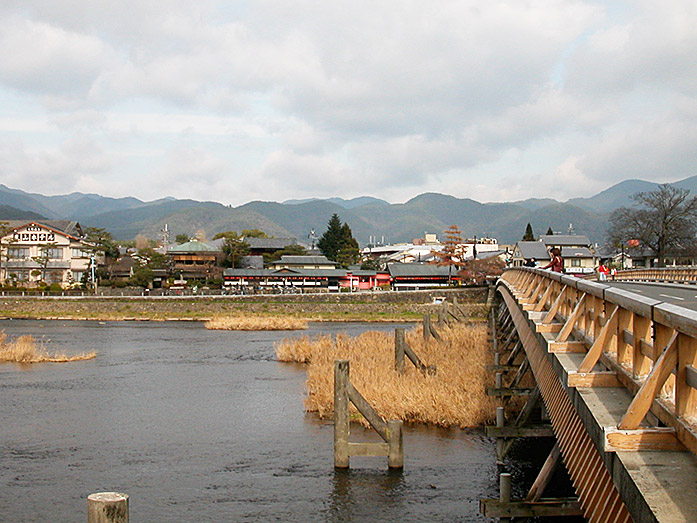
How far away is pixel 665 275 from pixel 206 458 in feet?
126

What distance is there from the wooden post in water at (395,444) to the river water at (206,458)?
0.24m

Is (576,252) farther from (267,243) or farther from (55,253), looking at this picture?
(55,253)

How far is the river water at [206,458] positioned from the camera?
39.9 feet

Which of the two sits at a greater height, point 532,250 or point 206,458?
point 532,250

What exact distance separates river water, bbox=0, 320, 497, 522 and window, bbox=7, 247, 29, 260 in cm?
7191

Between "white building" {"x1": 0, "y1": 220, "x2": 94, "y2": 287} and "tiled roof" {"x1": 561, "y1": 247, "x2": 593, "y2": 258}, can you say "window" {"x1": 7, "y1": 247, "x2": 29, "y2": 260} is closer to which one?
"white building" {"x1": 0, "y1": 220, "x2": 94, "y2": 287}

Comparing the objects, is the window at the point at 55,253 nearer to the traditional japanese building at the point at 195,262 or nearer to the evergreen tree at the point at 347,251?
the traditional japanese building at the point at 195,262

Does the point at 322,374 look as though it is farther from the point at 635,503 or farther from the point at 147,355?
the point at 635,503

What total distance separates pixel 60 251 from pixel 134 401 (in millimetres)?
78135

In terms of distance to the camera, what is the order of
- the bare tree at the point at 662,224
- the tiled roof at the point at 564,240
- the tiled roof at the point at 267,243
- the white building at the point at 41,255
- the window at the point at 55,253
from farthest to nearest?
the tiled roof at the point at 267,243 → the tiled roof at the point at 564,240 → the window at the point at 55,253 → the white building at the point at 41,255 → the bare tree at the point at 662,224

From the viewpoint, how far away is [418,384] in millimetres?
19641

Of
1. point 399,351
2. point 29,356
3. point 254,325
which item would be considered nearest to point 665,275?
point 254,325

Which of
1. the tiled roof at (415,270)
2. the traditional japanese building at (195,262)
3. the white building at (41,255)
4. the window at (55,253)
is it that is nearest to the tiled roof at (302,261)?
the traditional japanese building at (195,262)

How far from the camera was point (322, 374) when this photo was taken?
2189cm
